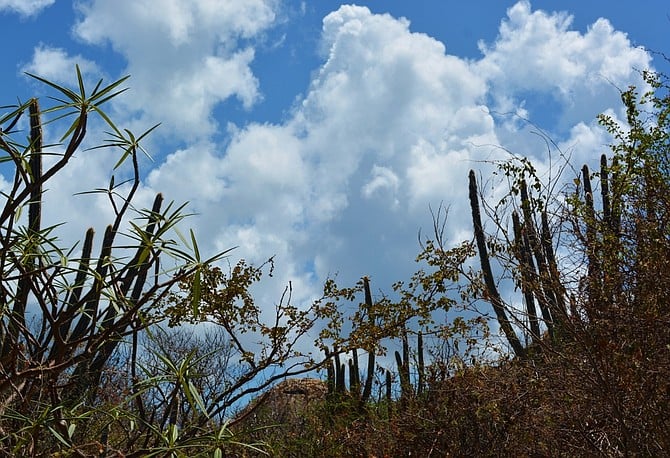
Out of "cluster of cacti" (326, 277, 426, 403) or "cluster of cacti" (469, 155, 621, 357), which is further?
"cluster of cacti" (326, 277, 426, 403)

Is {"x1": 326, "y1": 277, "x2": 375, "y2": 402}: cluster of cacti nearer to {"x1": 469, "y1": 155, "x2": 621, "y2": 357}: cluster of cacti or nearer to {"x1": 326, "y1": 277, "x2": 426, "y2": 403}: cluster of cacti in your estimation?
{"x1": 326, "y1": 277, "x2": 426, "y2": 403}: cluster of cacti

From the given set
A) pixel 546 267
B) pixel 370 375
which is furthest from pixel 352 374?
pixel 546 267

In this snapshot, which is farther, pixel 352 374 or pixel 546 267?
pixel 352 374

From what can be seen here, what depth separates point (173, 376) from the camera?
212 cm

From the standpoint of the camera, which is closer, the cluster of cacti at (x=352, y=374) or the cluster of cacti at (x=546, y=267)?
the cluster of cacti at (x=546, y=267)

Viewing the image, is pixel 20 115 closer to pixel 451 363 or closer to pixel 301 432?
pixel 451 363

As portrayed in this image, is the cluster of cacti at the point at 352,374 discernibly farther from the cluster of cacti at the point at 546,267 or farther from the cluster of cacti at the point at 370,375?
the cluster of cacti at the point at 546,267

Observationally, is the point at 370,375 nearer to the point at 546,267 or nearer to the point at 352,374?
the point at 352,374

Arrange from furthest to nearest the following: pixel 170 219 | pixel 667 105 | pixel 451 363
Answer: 1. pixel 667 105
2. pixel 451 363
3. pixel 170 219

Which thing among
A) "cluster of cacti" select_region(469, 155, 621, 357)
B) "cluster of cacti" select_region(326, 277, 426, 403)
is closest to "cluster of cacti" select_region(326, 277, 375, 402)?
"cluster of cacti" select_region(326, 277, 426, 403)

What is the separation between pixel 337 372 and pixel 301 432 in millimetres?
2008

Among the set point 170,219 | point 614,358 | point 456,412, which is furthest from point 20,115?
point 456,412

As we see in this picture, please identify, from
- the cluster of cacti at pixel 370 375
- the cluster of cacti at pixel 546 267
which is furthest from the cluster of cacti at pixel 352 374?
the cluster of cacti at pixel 546 267

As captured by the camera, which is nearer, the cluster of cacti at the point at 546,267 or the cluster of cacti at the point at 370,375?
the cluster of cacti at the point at 546,267
